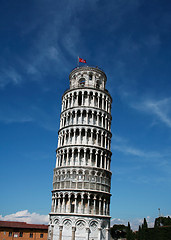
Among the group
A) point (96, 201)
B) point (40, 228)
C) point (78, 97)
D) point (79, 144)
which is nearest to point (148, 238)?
point (40, 228)

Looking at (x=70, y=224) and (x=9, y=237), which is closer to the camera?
(x=70, y=224)

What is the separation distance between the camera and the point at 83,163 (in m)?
45.8

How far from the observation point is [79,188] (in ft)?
143

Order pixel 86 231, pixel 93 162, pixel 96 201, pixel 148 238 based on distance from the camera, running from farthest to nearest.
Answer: pixel 148 238 < pixel 93 162 < pixel 96 201 < pixel 86 231

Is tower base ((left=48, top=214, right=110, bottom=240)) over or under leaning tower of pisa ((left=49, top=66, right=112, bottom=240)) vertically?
under

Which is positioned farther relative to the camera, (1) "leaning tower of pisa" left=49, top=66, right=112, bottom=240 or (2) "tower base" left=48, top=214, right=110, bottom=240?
(1) "leaning tower of pisa" left=49, top=66, right=112, bottom=240

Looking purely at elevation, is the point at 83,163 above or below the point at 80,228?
above

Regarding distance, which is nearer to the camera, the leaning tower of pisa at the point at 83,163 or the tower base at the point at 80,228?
the tower base at the point at 80,228

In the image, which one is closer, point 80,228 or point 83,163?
point 80,228

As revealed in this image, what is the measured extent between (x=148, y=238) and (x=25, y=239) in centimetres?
4024

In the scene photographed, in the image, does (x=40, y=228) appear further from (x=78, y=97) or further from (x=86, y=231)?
(x=78, y=97)

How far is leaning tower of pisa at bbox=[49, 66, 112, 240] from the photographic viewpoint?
42.4 meters

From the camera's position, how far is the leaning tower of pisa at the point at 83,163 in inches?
1670

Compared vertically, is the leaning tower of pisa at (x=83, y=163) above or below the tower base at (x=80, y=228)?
above
